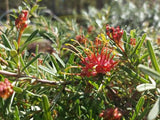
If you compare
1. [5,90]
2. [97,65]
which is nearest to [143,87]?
[97,65]

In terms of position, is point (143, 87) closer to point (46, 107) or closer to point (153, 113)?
point (153, 113)

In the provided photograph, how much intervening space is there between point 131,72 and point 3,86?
0.97 ft

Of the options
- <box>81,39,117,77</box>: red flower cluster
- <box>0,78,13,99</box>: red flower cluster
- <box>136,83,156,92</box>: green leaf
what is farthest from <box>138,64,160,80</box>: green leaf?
<box>0,78,13,99</box>: red flower cluster

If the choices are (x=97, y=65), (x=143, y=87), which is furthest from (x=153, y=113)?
(x=97, y=65)

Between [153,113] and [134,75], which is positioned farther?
[134,75]

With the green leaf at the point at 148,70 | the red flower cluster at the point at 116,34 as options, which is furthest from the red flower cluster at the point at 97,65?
the green leaf at the point at 148,70

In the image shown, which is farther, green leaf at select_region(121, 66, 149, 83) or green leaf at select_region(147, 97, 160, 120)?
green leaf at select_region(121, 66, 149, 83)

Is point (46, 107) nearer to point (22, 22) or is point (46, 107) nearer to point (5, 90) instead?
point (5, 90)

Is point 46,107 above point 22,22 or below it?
below

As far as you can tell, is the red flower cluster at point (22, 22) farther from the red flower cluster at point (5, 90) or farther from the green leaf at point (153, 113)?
the green leaf at point (153, 113)

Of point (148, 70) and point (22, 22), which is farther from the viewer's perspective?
point (22, 22)

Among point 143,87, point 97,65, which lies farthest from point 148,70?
point 97,65

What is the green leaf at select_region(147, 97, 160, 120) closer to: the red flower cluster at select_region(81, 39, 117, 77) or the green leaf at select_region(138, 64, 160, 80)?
the green leaf at select_region(138, 64, 160, 80)

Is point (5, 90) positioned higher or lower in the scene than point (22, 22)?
lower
